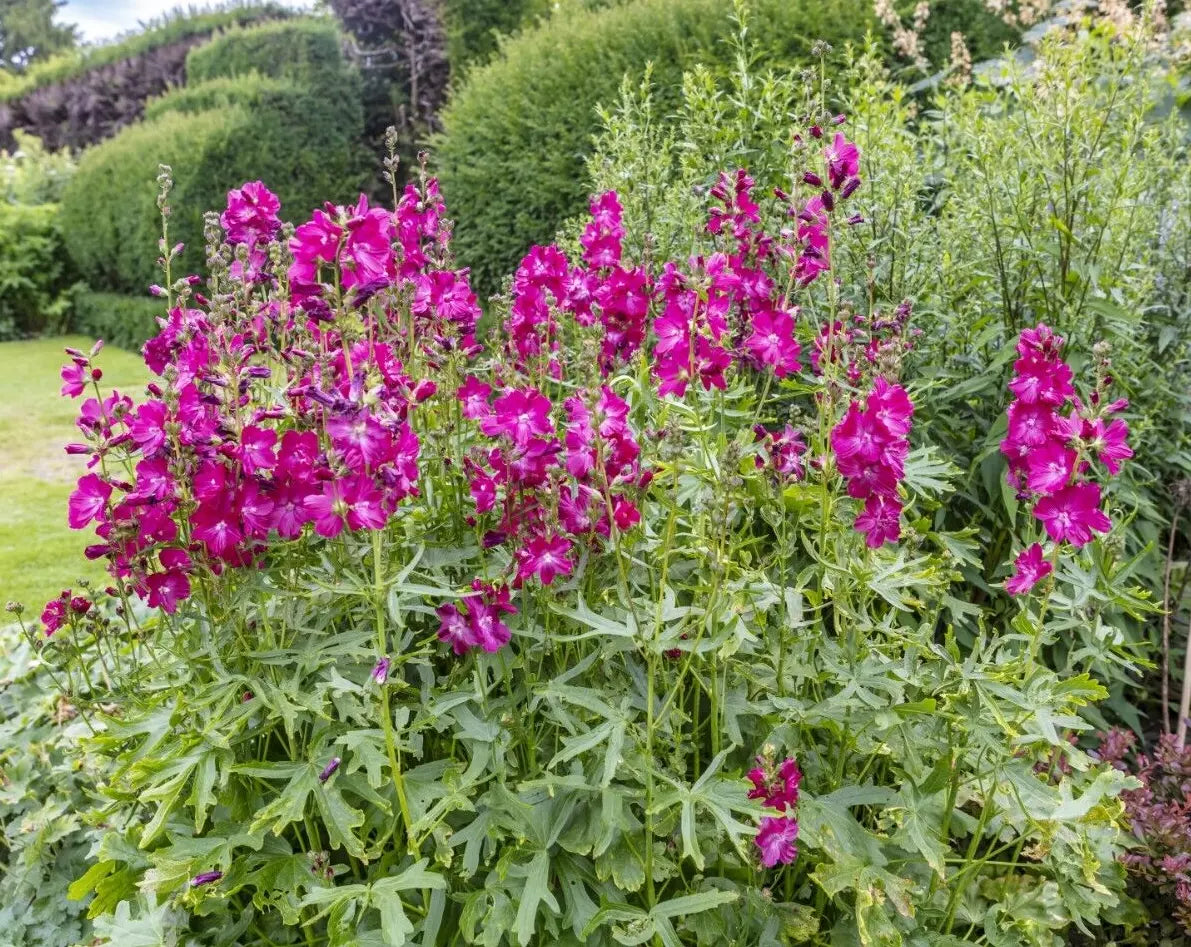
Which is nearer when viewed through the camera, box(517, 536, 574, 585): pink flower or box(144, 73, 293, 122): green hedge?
box(517, 536, 574, 585): pink flower

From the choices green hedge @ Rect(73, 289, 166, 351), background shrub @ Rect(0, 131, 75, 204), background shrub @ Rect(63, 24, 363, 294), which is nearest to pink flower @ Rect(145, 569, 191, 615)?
background shrub @ Rect(63, 24, 363, 294)

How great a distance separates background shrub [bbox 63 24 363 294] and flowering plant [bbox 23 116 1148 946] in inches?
325

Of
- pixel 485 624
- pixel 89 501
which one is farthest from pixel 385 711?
pixel 89 501

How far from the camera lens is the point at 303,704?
6.02 ft

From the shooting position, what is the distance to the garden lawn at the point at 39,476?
5078 millimetres

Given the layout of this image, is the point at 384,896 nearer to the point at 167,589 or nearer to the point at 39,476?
the point at 167,589

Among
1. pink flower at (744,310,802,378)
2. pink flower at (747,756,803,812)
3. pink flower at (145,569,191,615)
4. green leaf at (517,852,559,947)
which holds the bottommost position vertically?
pink flower at (747,756,803,812)

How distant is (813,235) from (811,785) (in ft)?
4.14

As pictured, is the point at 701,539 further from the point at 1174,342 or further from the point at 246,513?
the point at 1174,342

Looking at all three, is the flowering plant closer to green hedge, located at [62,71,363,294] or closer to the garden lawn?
the garden lawn

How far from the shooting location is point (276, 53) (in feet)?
42.0

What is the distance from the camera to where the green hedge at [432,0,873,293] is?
20.0 feet

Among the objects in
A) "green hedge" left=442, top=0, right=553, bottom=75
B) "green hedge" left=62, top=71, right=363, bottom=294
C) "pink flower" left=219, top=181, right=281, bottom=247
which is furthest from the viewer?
"green hedge" left=442, top=0, right=553, bottom=75

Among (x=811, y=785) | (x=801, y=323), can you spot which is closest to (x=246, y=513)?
(x=811, y=785)
